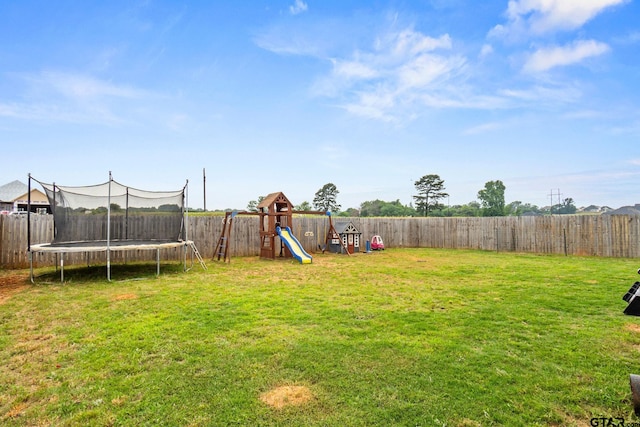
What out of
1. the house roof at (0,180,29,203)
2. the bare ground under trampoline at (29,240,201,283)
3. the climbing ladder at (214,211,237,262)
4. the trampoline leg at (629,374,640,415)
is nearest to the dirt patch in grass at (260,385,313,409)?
the trampoline leg at (629,374,640,415)

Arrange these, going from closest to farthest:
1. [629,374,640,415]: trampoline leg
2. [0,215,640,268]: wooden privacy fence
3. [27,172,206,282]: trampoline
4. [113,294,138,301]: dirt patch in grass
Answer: [629,374,640,415]: trampoline leg < [113,294,138,301]: dirt patch in grass < [27,172,206,282]: trampoline < [0,215,640,268]: wooden privacy fence

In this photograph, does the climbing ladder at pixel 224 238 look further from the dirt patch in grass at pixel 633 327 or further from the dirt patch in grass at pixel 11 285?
the dirt patch in grass at pixel 633 327

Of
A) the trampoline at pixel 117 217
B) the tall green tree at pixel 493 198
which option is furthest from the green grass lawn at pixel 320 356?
the tall green tree at pixel 493 198

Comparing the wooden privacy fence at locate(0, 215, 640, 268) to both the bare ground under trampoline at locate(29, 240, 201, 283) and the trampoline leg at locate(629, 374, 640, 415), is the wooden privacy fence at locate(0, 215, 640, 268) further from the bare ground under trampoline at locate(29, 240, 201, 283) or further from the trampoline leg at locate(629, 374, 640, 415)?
the trampoline leg at locate(629, 374, 640, 415)

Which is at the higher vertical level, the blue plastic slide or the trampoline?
the trampoline

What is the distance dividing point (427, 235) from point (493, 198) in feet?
107

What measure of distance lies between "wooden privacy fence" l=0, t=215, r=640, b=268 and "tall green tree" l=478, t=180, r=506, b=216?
103 feet

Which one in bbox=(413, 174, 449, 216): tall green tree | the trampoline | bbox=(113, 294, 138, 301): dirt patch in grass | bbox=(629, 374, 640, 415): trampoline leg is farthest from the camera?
bbox=(413, 174, 449, 216): tall green tree

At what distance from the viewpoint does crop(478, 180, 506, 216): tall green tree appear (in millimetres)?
41025

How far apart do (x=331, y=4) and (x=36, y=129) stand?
36.2 feet

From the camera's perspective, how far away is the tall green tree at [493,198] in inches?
1615

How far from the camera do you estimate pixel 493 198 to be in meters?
41.4

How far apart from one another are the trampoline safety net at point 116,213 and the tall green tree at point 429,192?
3617 cm

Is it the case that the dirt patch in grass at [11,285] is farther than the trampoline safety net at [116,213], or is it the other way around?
the trampoline safety net at [116,213]
